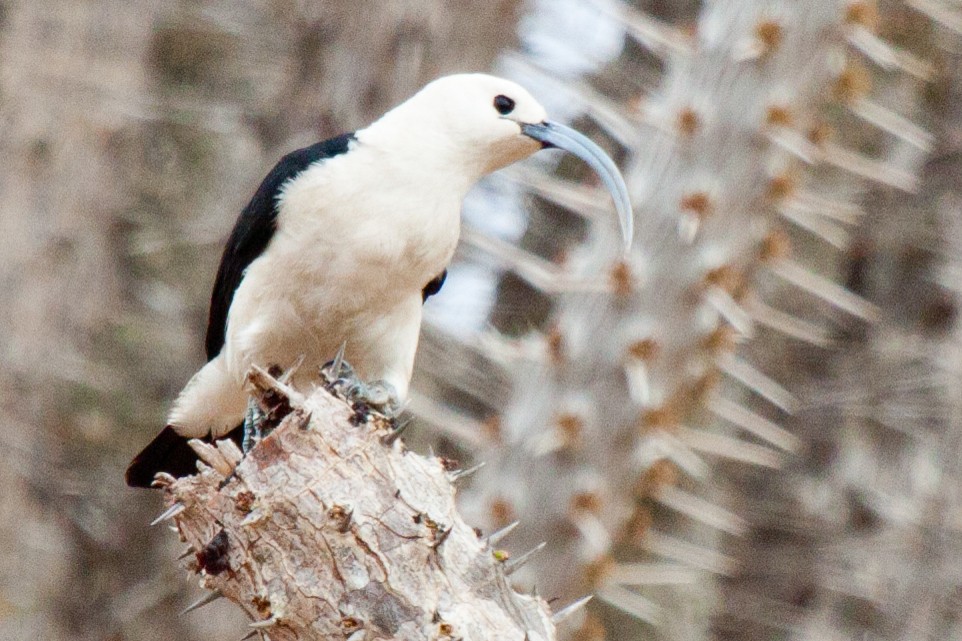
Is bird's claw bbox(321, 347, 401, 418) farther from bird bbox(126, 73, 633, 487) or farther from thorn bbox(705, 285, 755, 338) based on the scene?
thorn bbox(705, 285, 755, 338)

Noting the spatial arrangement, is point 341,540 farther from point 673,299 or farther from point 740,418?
point 740,418

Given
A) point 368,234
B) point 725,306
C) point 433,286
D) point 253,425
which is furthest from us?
point 433,286

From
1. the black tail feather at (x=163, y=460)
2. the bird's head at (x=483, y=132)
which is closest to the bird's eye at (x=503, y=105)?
the bird's head at (x=483, y=132)

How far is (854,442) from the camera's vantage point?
7.95m

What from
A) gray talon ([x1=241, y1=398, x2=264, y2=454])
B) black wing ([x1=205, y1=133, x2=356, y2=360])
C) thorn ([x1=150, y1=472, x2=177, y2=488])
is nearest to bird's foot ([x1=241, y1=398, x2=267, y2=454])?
gray talon ([x1=241, y1=398, x2=264, y2=454])

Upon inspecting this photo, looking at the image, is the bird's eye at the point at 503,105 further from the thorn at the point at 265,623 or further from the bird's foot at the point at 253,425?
the thorn at the point at 265,623

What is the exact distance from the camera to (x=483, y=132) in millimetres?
4973

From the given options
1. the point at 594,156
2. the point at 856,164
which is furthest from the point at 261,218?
the point at 856,164

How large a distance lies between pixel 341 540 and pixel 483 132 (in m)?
1.81

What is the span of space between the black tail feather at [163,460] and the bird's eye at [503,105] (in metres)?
1.40

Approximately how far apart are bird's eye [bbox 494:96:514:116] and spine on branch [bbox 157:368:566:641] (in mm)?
1573

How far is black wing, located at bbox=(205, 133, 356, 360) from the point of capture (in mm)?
4871

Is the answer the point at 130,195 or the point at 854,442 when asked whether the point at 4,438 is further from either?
the point at 854,442

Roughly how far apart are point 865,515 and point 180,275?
11.7 ft
